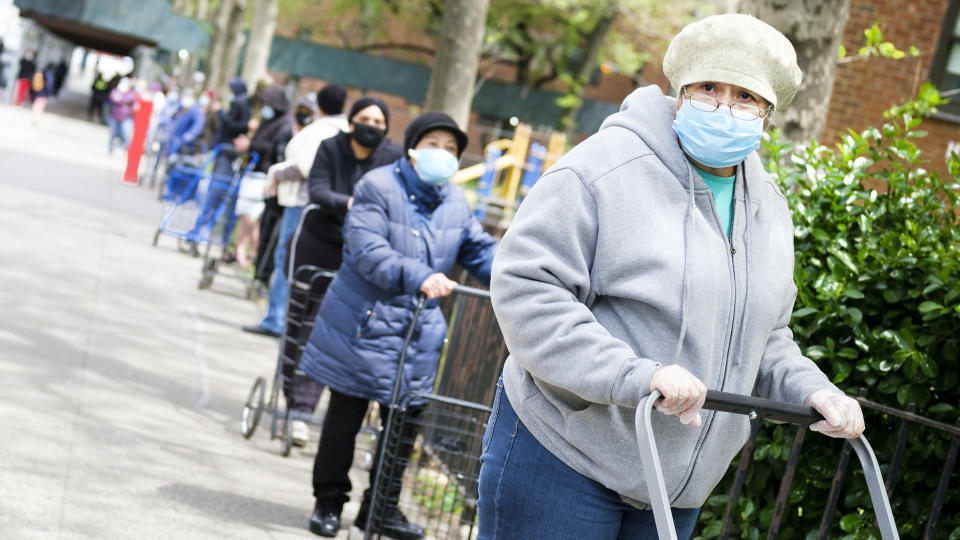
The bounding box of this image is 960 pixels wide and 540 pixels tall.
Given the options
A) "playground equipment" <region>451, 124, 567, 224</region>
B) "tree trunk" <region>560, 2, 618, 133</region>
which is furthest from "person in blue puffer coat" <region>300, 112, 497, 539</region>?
"tree trunk" <region>560, 2, 618, 133</region>

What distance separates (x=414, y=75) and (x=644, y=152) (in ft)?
163

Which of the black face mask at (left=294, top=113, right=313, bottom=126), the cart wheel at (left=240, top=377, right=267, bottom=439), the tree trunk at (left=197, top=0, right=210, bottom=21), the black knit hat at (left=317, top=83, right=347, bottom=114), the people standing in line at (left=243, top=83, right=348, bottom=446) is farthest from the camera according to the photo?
the tree trunk at (left=197, top=0, right=210, bottom=21)

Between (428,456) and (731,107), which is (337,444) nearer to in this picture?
(428,456)

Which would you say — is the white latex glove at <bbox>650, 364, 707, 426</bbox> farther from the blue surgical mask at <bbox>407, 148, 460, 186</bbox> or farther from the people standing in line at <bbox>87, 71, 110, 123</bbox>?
the people standing in line at <bbox>87, 71, 110, 123</bbox>

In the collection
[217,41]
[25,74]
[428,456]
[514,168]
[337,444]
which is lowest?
[428,456]

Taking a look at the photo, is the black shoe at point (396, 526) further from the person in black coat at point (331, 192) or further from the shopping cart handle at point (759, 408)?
the shopping cart handle at point (759, 408)

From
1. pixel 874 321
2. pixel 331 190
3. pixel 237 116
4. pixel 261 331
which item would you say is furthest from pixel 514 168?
pixel 874 321

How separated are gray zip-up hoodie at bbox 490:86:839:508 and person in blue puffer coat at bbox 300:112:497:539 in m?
2.84

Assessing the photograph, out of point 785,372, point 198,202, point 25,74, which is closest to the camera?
point 785,372

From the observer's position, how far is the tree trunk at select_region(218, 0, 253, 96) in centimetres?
3305

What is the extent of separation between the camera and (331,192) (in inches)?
332

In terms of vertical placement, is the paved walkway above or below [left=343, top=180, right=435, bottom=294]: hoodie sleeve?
below

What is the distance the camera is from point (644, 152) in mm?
3232

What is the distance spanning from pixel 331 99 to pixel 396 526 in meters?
5.24
